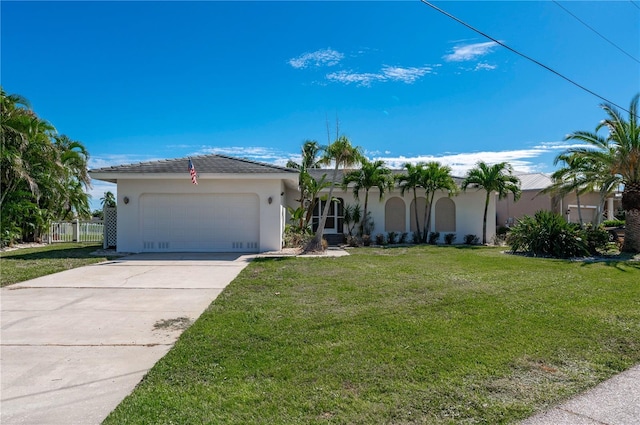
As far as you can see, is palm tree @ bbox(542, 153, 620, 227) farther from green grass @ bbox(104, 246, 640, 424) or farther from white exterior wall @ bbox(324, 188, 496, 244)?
green grass @ bbox(104, 246, 640, 424)

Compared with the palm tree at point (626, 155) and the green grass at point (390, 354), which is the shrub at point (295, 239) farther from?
the palm tree at point (626, 155)

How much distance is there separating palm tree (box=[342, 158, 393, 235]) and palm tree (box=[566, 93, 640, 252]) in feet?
25.5

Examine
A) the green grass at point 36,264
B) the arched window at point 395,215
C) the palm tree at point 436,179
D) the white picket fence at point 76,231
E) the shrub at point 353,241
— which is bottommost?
the green grass at point 36,264

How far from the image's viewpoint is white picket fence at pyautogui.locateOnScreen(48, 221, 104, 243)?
2144 centimetres

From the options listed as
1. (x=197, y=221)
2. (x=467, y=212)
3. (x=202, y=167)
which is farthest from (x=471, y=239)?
(x=202, y=167)

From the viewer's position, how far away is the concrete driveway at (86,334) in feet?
11.5

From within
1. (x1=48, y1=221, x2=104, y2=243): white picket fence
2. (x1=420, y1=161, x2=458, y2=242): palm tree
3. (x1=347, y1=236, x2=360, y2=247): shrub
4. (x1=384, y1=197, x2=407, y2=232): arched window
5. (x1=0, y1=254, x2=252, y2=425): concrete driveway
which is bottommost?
(x1=0, y1=254, x2=252, y2=425): concrete driveway

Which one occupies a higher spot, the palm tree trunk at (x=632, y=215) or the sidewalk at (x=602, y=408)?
the palm tree trunk at (x=632, y=215)

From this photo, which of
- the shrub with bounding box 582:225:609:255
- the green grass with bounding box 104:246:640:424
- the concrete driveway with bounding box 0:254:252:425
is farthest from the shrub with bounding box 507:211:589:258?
the concrete driveway with bounding box 0:254:252:425

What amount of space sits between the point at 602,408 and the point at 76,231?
2402 cm

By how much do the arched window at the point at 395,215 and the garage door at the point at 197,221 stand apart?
25.3 feet

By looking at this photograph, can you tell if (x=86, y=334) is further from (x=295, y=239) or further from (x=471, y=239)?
(x=471, y=239)

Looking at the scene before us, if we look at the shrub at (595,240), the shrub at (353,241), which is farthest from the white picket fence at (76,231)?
the shrub at (595,240)

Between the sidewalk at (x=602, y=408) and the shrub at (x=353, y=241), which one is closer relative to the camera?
the sidewalk at (x=602, y=408)
